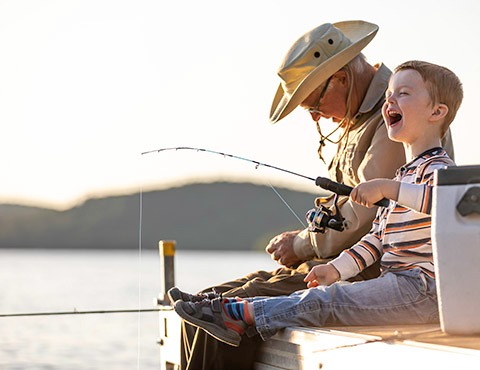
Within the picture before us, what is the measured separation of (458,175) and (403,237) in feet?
2.23

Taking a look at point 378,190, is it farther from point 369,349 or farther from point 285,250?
point 285,250

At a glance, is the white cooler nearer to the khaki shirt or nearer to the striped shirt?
the striped shirt

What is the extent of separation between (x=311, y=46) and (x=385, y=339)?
75.9 inches

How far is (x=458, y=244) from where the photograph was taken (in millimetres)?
3217

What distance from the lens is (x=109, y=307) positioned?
23609 mm

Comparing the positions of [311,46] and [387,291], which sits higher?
[311,46]

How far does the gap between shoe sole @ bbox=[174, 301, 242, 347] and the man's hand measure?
103 cm

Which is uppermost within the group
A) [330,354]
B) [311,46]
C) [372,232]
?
[311,46]

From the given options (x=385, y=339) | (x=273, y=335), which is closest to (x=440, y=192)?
(x=385, y=339)

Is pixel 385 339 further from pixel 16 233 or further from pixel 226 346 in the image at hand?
pixel 16 233

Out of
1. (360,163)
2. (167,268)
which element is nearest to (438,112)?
(360,163)

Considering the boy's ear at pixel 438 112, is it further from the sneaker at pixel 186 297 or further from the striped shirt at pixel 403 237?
the sneaker at pixel 186 297

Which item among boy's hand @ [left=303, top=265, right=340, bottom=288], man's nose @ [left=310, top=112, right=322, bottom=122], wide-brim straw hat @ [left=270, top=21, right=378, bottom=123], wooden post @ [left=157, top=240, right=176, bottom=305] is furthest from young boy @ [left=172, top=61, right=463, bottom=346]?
wooden post @ [left=157, top=240, right=176, bottom=305]

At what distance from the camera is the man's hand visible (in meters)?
4.91
